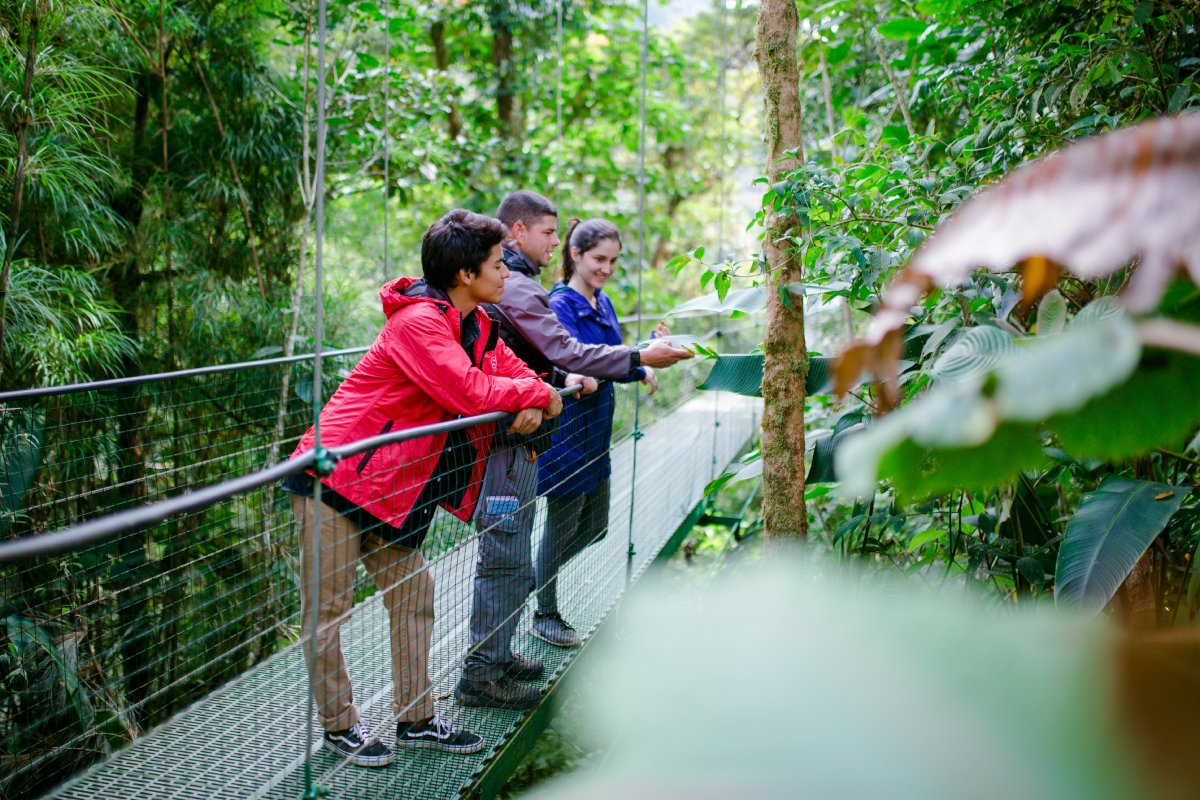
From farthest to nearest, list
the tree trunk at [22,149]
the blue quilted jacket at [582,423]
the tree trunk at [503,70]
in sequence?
the tree trunk at [503,70], the tree trunk at [22,149], the blue quilted jacket at [582,423]

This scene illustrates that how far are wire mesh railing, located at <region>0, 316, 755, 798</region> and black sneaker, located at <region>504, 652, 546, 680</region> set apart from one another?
0.08m

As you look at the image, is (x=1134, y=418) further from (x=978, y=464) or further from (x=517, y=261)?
(x=517, y=261)

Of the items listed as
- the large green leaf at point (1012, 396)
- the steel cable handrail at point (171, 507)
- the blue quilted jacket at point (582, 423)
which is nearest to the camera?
the large green leaf at point (1012, 396)

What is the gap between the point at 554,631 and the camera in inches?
91.3

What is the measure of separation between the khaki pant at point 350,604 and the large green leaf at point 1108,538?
44.0 inches

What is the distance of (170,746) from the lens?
6.01ft

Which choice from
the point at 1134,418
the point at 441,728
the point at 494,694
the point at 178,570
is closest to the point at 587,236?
the point at 494,694

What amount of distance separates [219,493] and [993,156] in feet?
6.59

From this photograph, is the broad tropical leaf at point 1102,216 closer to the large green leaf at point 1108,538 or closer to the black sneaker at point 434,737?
the large green leaf at point 1108,538

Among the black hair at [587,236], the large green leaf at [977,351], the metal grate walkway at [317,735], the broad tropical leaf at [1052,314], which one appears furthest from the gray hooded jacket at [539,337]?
the large green leaf at [977,351]

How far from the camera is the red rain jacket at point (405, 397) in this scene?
164cm

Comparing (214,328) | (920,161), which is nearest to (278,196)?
(214,328)

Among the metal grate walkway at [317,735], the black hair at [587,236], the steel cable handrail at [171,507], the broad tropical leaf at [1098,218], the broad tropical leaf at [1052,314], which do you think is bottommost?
the metal grate walkway at [317,735]

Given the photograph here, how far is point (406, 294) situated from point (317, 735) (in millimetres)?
866
